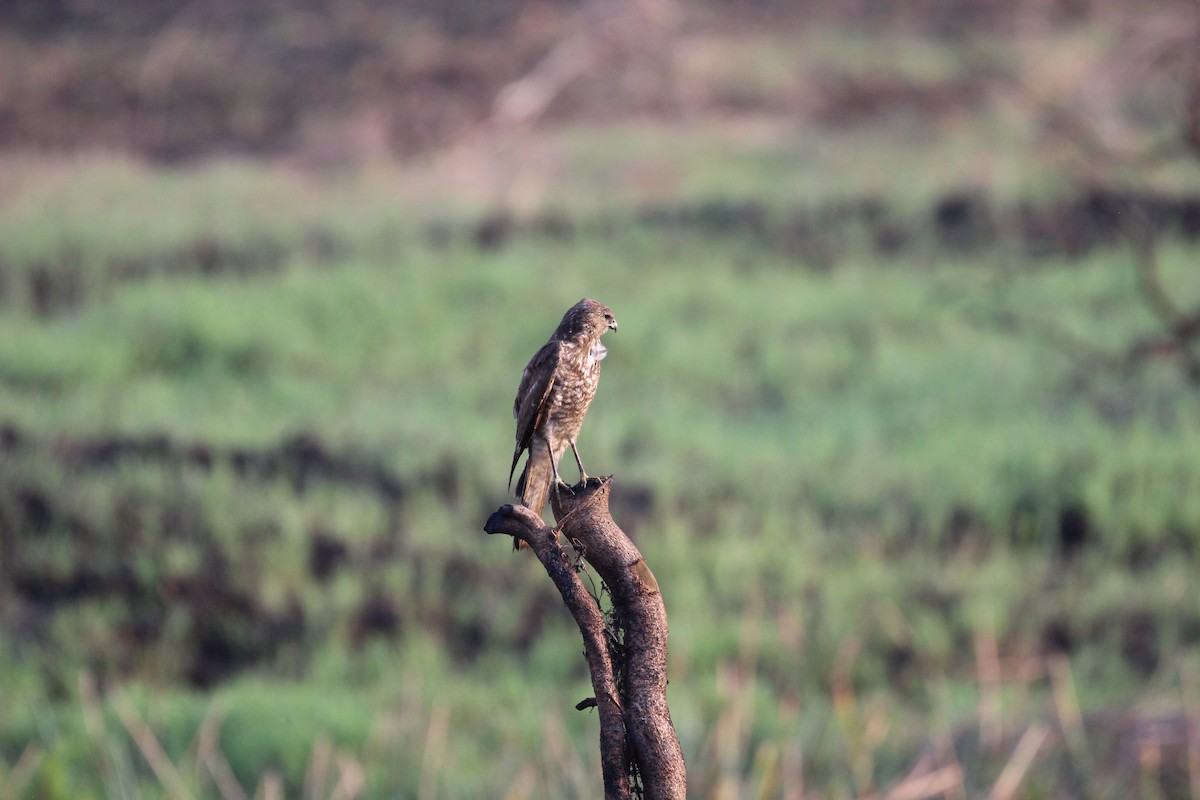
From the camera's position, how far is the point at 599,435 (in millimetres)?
5090

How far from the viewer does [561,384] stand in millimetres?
1083

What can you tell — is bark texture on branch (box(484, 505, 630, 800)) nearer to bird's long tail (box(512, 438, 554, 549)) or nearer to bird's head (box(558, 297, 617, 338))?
bird's head (box(558, 297, 617, 338))

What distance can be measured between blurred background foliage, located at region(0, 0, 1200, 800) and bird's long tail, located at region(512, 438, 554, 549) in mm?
1420

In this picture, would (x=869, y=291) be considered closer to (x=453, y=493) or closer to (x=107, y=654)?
(x=453, y=493)

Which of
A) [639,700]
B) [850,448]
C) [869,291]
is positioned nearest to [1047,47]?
[869,291]

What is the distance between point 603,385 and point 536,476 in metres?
4.42

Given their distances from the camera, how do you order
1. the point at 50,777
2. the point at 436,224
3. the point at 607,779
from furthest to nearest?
1. the point at 436,224
2. the point at 50,777
3. the point at 607,779

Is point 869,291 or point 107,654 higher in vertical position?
point 869,291

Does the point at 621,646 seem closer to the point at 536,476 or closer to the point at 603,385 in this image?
the point at 536,476

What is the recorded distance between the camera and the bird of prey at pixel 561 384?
1023mm

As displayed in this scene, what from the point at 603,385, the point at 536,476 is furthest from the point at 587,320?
the point at 603,385

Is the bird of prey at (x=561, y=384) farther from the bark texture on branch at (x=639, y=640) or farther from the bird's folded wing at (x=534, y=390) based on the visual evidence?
the bark texture on branch at (x=639, y=640)

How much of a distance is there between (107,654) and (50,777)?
42.7 inches

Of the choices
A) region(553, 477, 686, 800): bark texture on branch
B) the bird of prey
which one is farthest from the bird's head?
region(553, 477, 686, 800): bark texture on branch
